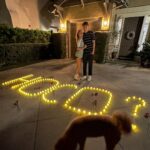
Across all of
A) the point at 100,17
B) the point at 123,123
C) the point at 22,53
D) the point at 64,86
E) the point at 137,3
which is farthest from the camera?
the point at 137,3

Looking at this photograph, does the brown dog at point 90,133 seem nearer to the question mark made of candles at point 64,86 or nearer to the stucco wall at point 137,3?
the question mark made of candles at point 64,86

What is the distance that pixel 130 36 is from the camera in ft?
27.8

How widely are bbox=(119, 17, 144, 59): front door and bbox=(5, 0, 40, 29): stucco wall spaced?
672 cm

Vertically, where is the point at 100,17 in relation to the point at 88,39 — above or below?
above

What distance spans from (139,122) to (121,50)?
776 centimetres

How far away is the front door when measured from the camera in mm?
8234

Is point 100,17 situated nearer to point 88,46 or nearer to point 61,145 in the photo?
point 88,46

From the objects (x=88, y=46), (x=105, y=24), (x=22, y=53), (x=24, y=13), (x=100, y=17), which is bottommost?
(x=22, y=53)

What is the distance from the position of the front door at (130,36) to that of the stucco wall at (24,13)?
22.0 ft

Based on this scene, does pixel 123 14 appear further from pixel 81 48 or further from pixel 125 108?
pixel 125 108

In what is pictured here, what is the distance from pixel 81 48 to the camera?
3.76m

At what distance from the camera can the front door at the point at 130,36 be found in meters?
8.23

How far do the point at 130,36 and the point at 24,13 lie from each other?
770cm

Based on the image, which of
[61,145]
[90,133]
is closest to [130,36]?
[90,133]
